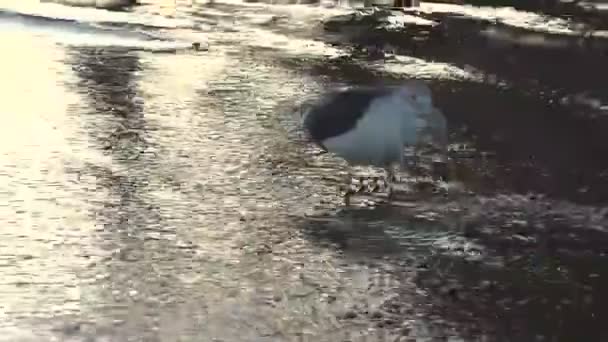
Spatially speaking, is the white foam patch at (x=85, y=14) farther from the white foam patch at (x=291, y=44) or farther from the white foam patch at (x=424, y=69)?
the white foam patch at (x=424, y=69)

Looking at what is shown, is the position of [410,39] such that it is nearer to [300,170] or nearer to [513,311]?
[300,170]

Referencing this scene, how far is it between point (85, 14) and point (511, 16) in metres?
5.81

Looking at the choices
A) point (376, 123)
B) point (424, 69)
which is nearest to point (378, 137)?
point (376, 123)

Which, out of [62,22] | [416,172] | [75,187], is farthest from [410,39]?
[75,187]

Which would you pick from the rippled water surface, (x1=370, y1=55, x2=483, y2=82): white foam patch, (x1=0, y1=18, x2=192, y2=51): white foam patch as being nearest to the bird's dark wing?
the rippled water surface

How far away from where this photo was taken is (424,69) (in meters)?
10.6

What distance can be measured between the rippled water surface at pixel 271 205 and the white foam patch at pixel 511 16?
240 centimetres

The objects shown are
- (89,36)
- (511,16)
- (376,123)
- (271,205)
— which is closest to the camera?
(271,205)

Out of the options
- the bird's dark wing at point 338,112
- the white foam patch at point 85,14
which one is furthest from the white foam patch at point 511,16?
the bird's dark wing at point 338,112

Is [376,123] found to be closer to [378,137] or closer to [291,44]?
[378,137]

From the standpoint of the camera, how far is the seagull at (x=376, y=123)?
7.54m

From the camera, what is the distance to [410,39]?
40.9 feet

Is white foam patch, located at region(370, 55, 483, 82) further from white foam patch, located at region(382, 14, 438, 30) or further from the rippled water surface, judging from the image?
white foam patch, located at region(382, 14, 438, 30)

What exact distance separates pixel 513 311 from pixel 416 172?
2290mm
